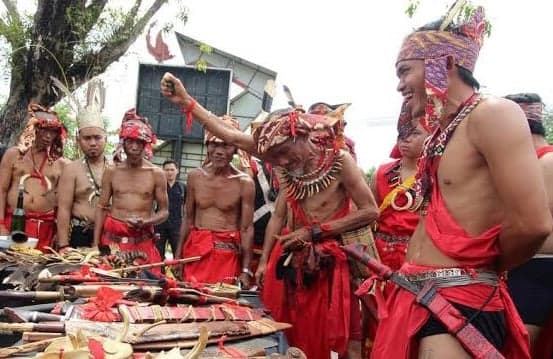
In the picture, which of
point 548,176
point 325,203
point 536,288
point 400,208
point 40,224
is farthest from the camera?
point 40,224

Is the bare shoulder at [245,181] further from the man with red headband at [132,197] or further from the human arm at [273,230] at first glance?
the man with red headband at [132,197]

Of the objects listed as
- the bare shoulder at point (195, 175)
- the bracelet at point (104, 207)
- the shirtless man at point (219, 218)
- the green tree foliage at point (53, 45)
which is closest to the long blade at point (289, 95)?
the shirtless man at point (219, 218)

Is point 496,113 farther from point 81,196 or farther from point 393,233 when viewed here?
point 81,196

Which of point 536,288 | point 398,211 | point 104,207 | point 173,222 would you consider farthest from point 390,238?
point 173,222

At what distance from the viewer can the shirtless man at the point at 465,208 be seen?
2.28 meters

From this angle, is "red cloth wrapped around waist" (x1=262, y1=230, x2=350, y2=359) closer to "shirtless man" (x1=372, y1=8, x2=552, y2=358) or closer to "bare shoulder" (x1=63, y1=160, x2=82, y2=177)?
"shirtless man" (x1=372, y1=8, x2=552, y2=358)

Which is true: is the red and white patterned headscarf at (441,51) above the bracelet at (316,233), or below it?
above

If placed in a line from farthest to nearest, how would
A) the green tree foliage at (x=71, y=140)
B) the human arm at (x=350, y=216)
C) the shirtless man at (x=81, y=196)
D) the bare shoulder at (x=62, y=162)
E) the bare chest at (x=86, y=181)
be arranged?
the green tree foliage at (x=71, y=140) → the bare shoulder at (x=62, y=162) → the bare chest at (x=86, y=181) → the shirtless man at (x=81, y=196) → the human arm at (x=350, y=216)

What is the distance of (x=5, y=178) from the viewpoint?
21.1 feet

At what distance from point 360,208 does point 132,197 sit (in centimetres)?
261

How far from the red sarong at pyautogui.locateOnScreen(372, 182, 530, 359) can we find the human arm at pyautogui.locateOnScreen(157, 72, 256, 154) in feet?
6.71

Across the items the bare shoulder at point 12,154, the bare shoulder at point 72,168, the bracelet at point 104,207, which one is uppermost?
the bare shoulder at point 12,154

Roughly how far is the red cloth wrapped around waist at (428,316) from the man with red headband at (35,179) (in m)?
4.61

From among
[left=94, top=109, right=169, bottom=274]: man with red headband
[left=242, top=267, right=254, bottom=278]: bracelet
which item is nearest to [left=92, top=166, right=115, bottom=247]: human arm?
[left=94, top=109, right=169, bottom=274]: man with red headband
